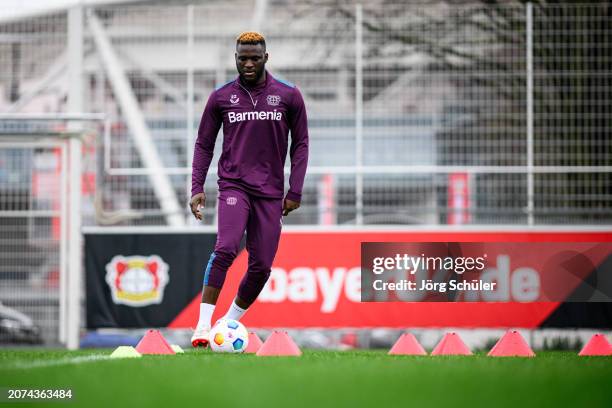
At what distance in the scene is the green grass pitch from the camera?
470 centimetres

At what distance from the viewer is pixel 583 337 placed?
11.5 m

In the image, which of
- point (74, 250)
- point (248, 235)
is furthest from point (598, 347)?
point (74, 250)

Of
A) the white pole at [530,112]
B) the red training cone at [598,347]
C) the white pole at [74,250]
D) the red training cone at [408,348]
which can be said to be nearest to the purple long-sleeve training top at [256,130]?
the red training cone at [408,348]

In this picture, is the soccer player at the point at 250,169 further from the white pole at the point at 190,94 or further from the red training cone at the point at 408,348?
the white pole at the point at 190,94

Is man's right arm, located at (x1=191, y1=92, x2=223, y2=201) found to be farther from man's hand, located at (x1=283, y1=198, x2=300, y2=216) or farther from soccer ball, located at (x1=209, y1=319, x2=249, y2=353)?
soccer ball, located at (x1=209, y1=319, x2=249, y2=353)

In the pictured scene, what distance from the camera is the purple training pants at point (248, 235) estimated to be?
7.62m

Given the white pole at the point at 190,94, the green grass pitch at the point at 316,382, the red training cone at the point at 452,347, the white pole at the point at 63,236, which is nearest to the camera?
the green grass pitch at the point at 316,382

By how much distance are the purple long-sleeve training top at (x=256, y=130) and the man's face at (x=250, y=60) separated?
0.41ft

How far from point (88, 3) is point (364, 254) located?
13.5 ft

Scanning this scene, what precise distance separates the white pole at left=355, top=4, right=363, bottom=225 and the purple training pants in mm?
4185

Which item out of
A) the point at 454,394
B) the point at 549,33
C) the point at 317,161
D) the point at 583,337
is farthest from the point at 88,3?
the point at 454,394

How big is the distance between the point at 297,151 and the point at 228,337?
137cm

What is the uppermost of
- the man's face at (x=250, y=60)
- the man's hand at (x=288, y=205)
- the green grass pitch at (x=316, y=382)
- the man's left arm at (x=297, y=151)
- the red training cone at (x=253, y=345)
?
the man's face at (x=250, y=60)

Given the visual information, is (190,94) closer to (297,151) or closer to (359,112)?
(359,112)
